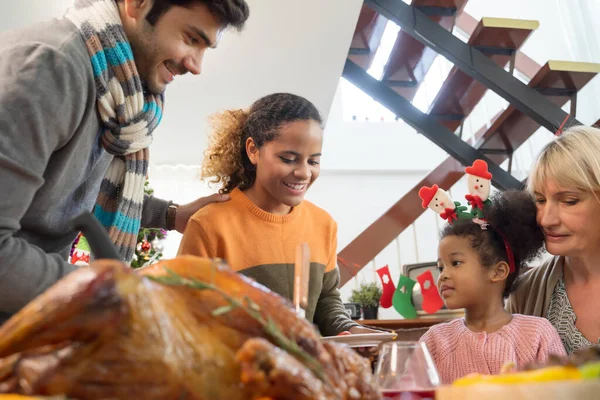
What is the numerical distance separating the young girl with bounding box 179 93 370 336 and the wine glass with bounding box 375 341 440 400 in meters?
0.90

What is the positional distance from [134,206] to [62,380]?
994 millimetres

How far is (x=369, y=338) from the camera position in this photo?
2.09 feet

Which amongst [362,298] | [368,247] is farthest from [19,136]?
[368,247]

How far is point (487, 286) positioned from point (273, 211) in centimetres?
64

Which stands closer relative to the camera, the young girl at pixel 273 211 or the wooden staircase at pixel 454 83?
the young girl at pixel 273 211

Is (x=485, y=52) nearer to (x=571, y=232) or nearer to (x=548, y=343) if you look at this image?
(x=571, y=232)

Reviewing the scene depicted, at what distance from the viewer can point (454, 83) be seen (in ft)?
10.5

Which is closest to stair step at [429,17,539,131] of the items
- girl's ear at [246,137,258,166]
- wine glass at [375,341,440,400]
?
girl's ear at [246,137,258,166]

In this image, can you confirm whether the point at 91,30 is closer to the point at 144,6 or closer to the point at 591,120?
the point at 144,6

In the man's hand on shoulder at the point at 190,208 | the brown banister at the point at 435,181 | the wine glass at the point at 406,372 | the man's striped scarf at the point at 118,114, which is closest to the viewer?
the wine glass at the point at 406,372

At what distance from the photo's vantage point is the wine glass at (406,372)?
0.40 m

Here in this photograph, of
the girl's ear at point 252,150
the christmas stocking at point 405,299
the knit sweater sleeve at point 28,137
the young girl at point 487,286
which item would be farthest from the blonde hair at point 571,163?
the christmas stocking at point 405,299

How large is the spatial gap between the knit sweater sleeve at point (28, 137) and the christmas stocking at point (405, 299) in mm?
2048

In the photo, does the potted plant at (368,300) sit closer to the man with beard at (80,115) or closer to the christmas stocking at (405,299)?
the christmas stocking at (405,299)
